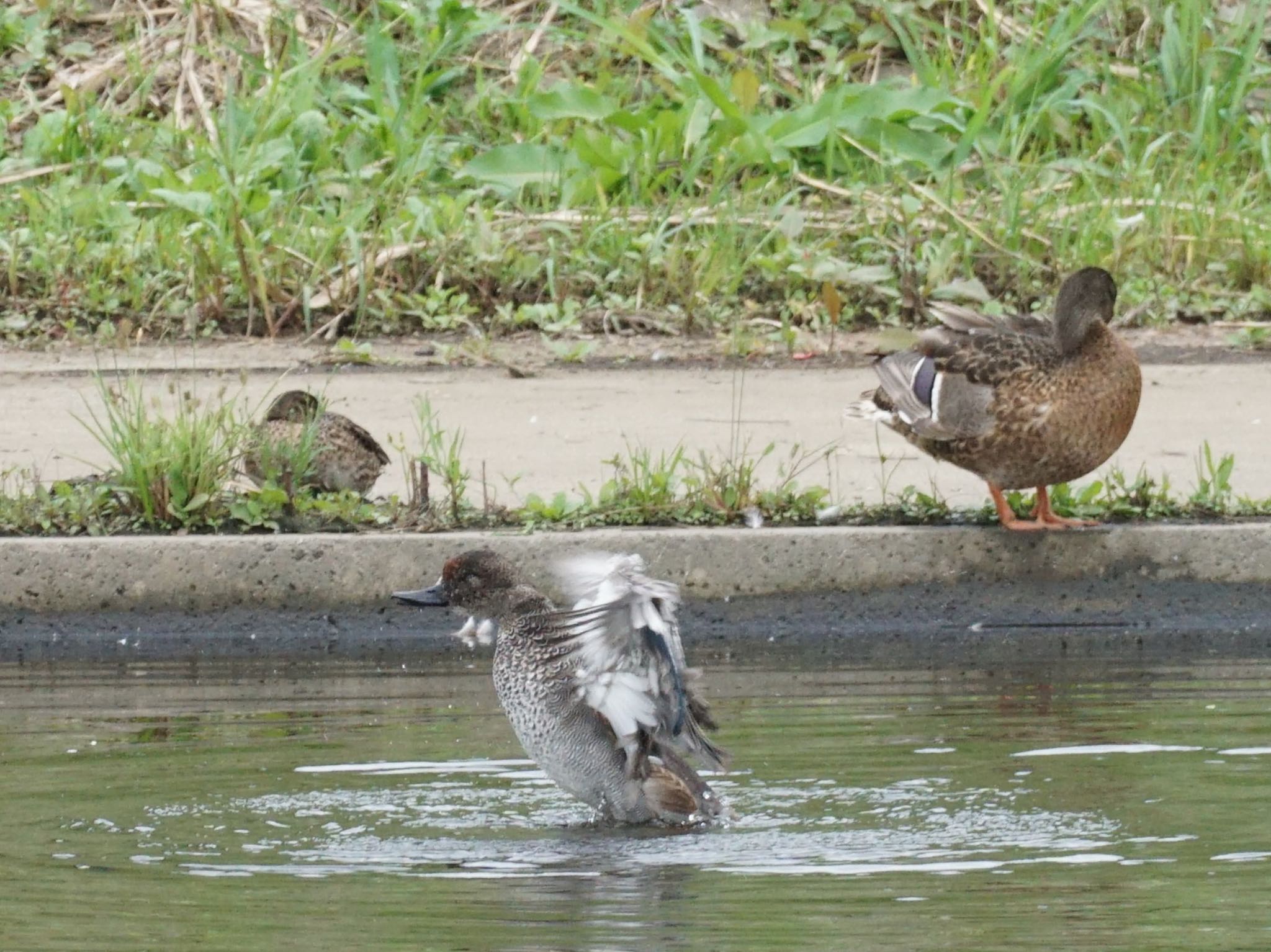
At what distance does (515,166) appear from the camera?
484 inches

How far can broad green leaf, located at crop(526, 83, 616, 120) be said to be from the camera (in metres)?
12.6

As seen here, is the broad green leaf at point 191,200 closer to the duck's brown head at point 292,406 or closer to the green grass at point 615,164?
the green grass at point 615,164

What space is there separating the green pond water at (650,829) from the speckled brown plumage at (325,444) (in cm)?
94

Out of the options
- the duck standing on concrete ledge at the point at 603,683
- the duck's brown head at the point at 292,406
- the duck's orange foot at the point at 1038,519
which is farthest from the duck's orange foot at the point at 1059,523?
the duck's brown head at the point at 292,406

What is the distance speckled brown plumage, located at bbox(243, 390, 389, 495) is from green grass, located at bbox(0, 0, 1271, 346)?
252cm

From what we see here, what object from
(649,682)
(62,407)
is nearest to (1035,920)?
(649,682)

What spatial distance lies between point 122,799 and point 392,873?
912 mm

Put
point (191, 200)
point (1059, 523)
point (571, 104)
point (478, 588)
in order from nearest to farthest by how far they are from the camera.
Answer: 1. point (478, 588)
2. point (1059, 523)
3. point (191, 200)
4. point (571, 104)

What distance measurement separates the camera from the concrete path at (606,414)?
26.4 ft

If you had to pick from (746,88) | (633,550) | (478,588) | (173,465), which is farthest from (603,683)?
(746,88)

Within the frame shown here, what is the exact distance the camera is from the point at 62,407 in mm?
9047

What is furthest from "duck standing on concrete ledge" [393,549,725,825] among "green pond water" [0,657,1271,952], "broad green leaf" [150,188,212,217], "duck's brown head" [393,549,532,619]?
"broad green leaf" [150,188,212,217]

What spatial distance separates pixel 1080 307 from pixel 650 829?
2.47 meters

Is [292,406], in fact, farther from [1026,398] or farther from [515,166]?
[515,166]
